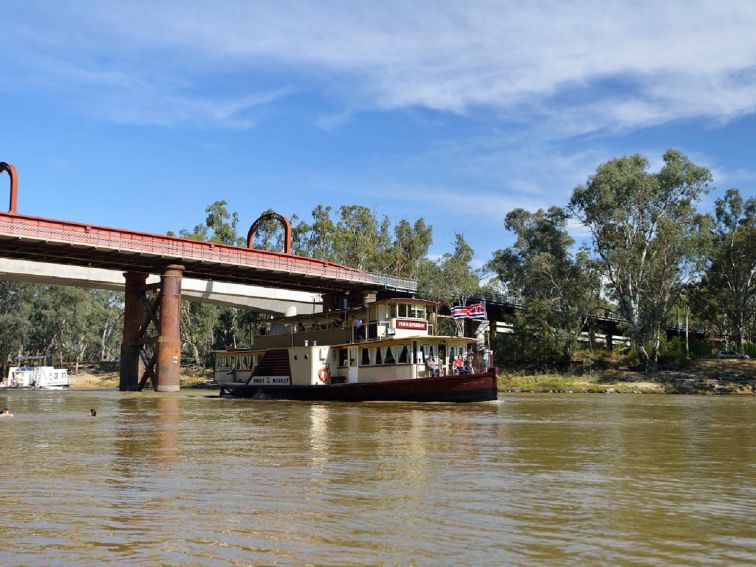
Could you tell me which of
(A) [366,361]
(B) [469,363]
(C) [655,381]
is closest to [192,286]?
(A) [366,361]

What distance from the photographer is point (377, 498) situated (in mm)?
10242

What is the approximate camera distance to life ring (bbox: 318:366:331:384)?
42.6 m

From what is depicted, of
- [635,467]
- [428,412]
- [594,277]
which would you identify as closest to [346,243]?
[594,277]

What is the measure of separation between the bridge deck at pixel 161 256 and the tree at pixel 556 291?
49.6ft

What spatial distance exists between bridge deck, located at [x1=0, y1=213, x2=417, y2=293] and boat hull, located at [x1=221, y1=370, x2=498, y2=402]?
19.8 m

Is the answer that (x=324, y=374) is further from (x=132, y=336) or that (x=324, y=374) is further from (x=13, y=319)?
(x=13, y=319)

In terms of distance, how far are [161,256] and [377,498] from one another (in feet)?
160

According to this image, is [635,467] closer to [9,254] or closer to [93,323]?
[9,254]

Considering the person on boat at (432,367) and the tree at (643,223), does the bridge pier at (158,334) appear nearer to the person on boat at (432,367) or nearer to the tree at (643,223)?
the person on boat at (432,367)

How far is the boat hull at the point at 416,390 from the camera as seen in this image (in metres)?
35.4

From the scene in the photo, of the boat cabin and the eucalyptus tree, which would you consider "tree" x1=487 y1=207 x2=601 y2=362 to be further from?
the eucalyptus tree

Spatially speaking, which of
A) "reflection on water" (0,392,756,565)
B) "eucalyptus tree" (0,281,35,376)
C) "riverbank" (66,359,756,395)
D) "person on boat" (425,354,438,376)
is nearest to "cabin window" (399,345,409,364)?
"person on boat" (425,354,438,376)

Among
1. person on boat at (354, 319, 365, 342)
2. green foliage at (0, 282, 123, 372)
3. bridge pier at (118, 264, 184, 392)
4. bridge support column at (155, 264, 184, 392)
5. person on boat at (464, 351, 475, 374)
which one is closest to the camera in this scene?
person on boat at (464, 351, 475, 374)

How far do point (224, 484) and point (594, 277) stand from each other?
230ft
